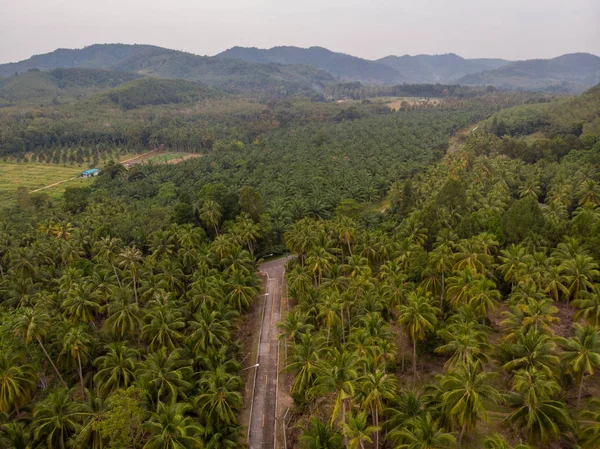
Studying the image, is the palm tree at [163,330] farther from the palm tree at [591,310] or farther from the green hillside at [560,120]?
the green hillside at [560,120]

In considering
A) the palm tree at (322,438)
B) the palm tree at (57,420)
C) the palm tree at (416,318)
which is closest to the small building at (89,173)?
the palm tree at (57,420)

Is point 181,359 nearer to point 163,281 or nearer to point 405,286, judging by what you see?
point 163,281

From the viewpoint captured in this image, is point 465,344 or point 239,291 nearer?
point 465,344

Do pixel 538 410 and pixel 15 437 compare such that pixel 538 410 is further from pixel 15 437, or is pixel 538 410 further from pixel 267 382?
pixel 15 437

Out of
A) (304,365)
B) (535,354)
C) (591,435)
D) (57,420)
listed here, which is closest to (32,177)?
(57,420)

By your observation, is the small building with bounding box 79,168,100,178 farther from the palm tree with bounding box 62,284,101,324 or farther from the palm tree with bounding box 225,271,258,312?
the palm tree with bounding box 225,271,258,312
